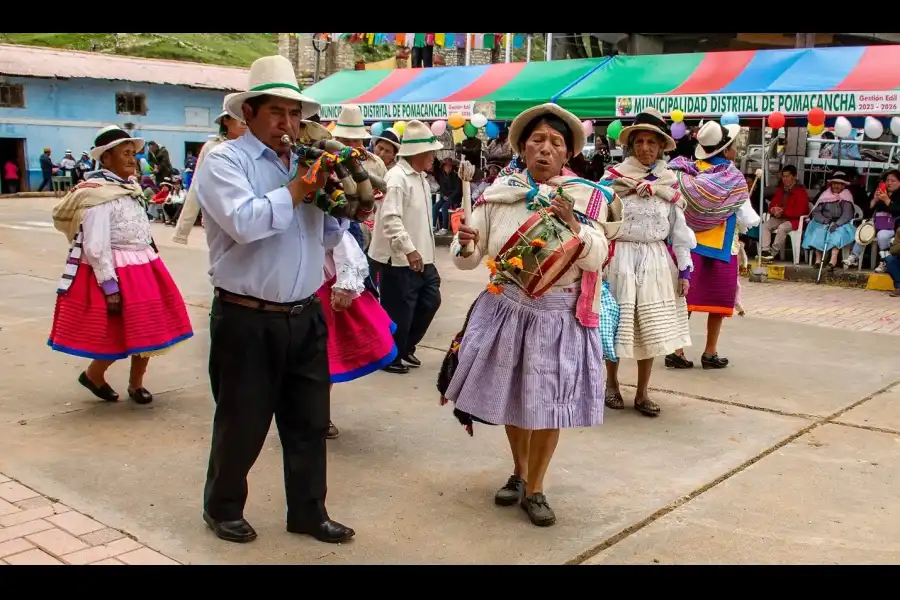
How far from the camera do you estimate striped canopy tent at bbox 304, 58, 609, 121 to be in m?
14.8

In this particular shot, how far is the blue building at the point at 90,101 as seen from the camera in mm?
32812


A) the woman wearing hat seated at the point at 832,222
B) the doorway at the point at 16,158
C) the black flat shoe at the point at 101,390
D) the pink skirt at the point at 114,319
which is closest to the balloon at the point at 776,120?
the woman wearing hat seated at the point at 832,222

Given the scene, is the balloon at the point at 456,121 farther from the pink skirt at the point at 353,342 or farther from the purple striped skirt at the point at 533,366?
the purple striped skirt at the point at 533,366

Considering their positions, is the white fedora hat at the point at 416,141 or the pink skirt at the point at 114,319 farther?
the white fedora hat at the point at 416,141

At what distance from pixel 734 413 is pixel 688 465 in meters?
1.17

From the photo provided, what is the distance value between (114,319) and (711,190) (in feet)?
14.5

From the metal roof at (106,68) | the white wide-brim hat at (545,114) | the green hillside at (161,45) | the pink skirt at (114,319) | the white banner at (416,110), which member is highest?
the green hillside at (161,45)

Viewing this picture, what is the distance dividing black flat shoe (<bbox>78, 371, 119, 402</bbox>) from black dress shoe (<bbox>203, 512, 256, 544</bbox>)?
95.1 inches

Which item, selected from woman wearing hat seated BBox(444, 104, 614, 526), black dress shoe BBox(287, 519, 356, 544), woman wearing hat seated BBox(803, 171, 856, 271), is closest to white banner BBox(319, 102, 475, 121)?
woman wearing hat seated BBox(803, 171, 856, 271)

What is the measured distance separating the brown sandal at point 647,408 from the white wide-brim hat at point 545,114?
2.23 metres

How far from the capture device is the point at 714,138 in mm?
6641

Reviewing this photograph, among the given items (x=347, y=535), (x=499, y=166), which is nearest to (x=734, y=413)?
(x=347, y=535)
